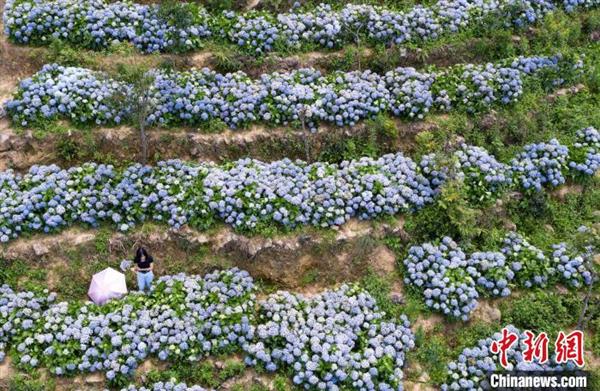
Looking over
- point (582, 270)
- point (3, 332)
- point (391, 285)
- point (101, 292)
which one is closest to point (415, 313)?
point (391, 285)

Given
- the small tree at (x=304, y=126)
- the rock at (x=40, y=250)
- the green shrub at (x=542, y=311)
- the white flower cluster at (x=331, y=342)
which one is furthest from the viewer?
the small tree at (x=304, y=126)

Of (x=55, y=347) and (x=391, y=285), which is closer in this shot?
(x=55, y=347)

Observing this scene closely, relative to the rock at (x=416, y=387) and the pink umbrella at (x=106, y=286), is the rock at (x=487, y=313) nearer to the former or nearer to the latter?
the rock at (x=416, y=387)

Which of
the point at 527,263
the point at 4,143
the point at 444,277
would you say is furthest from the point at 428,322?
the point at 4,143

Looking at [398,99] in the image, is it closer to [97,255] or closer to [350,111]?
[350,111]

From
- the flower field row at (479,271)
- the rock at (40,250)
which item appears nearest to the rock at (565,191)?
the flower field row at (479,271)
